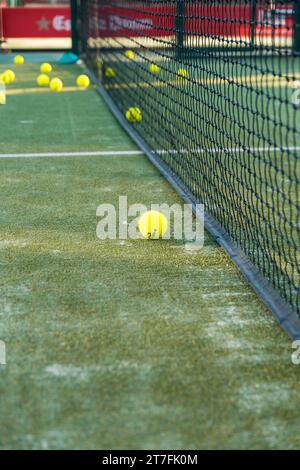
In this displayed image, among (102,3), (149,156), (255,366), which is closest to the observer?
(255,366)

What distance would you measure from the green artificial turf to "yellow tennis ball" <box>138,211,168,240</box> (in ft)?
0.37

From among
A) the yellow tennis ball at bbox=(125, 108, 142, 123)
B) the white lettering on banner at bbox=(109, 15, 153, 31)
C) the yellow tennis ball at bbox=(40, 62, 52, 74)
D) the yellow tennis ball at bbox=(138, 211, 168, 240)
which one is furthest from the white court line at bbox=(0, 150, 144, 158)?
the yellow tennis ball at bbox=(40, 62, 52, 74)

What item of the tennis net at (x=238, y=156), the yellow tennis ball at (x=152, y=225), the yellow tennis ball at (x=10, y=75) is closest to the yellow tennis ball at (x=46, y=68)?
the yellow tennis ball at (x=10, y=75)

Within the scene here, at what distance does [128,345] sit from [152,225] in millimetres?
1270

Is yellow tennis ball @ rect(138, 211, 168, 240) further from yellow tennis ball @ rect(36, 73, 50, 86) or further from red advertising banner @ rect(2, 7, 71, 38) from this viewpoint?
red advertising banner @ rect(2, 7, 71, 38)

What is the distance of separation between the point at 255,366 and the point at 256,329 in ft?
1.02

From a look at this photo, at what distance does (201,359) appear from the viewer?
2.58 meters

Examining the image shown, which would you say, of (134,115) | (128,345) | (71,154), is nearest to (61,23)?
(134,115)

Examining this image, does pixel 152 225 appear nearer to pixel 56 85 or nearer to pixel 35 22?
pixel 56 85

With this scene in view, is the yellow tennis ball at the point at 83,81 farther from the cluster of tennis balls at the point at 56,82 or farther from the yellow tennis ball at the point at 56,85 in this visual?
the yellow tennis ball at the point at 56,85

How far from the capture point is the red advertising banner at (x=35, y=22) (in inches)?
532

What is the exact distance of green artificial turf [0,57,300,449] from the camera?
216cm
